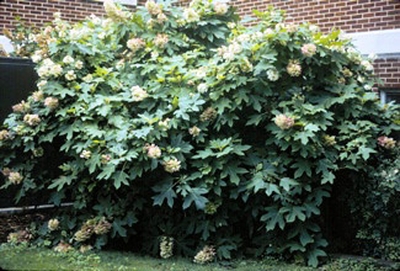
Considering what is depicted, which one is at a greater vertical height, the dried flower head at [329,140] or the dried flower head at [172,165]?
the dried flower head at [329,140]

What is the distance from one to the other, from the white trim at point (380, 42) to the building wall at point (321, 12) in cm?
6

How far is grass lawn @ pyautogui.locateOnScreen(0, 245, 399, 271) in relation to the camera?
17.4 feet

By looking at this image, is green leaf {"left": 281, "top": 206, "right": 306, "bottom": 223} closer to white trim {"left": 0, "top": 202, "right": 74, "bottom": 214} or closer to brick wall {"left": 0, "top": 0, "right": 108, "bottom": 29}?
white trim {"left": 0, "top": 202, "right": 74, "bottom": 214}

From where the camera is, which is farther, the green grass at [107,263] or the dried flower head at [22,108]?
the dried flower head at [22,108]

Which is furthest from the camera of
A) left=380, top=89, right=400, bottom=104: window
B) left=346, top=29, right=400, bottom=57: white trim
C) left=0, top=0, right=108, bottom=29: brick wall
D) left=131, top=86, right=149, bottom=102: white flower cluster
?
left=0, top=0, right=108, bottom=29: brick wall

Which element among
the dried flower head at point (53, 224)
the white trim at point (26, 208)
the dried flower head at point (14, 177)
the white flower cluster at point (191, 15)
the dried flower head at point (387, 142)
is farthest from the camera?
the white trim at point (26, 208)

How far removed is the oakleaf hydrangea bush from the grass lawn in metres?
0.17

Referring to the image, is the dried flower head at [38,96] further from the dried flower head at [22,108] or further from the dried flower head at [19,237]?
the dried flower head at [19,237]

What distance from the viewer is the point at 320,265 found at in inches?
217

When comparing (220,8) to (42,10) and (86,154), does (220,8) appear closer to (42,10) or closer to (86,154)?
(86,154)

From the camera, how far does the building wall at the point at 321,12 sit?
309 inches

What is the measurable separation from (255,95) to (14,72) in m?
3.66

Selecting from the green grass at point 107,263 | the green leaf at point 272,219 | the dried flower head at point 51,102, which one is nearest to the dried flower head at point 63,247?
the green grass at point 107,263

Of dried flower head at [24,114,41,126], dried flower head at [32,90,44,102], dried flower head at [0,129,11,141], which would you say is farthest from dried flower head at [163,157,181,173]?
dried flower head at [0,129,11,141]
